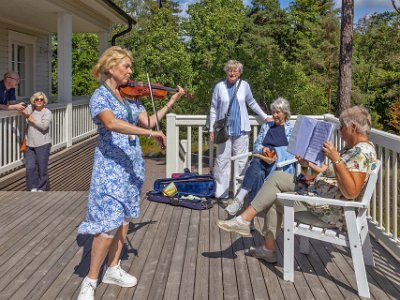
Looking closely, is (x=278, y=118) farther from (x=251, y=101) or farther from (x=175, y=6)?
(x=175, y=6)

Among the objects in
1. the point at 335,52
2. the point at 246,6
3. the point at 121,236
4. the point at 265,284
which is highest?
the point at 246,6

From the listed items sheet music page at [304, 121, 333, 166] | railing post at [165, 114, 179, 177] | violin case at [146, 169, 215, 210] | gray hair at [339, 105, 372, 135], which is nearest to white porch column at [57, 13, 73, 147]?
railing post at [165, 114, 179, 177]

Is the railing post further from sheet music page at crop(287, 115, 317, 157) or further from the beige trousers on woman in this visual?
sheet music page at crop(287, 115, 317, 157)

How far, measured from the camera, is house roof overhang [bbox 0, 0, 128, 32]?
829 centimetres

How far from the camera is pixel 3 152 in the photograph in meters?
6.14

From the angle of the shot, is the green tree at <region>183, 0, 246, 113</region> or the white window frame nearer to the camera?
the white window frame

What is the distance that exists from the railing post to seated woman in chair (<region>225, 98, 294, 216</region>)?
51.8 inches

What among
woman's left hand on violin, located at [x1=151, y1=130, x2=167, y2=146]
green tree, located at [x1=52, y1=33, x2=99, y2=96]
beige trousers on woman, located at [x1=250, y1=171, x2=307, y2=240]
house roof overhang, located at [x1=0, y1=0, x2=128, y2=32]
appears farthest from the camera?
green tree, located at [x1=52, y1=33, x2=99, y2=96]

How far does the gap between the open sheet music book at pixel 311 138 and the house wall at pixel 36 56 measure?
854cm

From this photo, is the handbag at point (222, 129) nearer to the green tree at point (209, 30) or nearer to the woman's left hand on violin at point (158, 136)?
the woman's left hand on violin at point (158, 136)

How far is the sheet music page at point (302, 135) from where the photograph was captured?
2.92 meters

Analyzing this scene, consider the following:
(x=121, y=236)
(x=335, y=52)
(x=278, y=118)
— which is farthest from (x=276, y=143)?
(x=335, y=52)

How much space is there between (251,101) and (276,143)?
83cm

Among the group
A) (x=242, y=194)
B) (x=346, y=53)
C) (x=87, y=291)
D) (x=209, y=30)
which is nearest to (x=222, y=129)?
(x=242, y=194)
